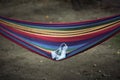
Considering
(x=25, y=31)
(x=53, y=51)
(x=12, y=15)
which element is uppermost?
(x=25, y=31)

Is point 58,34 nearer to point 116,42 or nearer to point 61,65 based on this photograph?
point 61,65

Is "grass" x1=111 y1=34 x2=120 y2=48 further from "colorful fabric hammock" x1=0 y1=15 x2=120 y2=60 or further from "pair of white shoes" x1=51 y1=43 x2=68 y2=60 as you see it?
"pair of white shoes" x1=51 y1=43 x2=68 y2=60

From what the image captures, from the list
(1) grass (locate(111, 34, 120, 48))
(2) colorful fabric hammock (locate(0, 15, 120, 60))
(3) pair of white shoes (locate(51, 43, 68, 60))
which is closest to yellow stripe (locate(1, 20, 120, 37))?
(2) colorful fabric hammock (locate(0, 15, 120, 60))

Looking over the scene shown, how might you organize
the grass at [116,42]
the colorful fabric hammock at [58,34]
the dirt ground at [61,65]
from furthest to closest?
the grass at [116,42]
the dirt ground at [61,65]
the colorful fabric hammock at [58,34]

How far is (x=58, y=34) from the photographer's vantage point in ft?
13.7

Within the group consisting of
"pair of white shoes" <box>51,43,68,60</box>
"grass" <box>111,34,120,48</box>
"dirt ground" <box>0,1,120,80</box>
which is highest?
"pair of white shoes" <box>51,43,68,60</box>

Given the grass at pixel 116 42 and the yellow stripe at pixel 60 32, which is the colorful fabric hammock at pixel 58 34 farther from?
the grass at pixel 116 42

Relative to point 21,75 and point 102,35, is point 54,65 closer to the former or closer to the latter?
point 21,75

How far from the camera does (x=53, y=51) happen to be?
13.5ft

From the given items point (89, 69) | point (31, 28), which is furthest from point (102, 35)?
point (31, 28)

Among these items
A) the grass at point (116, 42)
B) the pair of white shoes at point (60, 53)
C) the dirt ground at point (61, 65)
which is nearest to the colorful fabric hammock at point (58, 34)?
the pair of white shoes at point (60, 53)

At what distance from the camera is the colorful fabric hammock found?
405 centimetres

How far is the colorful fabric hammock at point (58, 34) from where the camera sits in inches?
160

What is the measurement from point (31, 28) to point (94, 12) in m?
4.78
